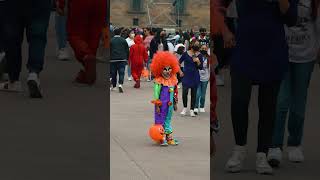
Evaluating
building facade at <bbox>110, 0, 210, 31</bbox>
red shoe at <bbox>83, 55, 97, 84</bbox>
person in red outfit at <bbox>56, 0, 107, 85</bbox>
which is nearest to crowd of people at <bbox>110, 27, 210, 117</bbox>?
red shoe at <bbox>83, 55, 97, 84</bbox>

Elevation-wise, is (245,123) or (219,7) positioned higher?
(219,7)

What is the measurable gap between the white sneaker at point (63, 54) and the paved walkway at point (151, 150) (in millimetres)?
1088

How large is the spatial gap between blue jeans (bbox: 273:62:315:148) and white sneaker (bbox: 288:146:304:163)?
0.15ft

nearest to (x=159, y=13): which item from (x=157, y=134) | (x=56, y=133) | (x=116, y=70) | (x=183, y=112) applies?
(x=116, y=70)

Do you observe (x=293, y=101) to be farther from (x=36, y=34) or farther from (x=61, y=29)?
(x=61, y=29)

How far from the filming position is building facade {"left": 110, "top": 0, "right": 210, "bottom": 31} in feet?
266

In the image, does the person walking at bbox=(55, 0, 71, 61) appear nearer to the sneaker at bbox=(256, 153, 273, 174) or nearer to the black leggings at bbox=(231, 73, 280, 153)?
the black leggings at bbox=(231, 73, 280, 153)

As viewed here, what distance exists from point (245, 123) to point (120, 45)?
1248cm

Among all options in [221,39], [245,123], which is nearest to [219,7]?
[221,39]

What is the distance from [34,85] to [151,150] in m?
1.42

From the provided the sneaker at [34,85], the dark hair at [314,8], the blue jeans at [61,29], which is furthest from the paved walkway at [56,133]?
the dark hair at [314,8]

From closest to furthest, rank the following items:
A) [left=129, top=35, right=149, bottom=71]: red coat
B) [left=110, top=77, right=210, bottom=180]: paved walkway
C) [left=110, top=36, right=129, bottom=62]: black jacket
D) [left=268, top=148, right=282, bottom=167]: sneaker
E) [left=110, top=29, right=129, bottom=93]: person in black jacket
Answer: [left=268, top=148, right=282, bottom=167]: sneaker
[left=110, top=77, right=210, bottom=180]: paved walkway
[left=110, top=29, right=129, bottom=93]: person in black jacket
[left=110, top=36, right=129, bottom=62]: black jacket
[left=129, top=35, right=149, bottom=71]: red coat

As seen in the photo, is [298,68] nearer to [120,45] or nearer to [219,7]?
[219,7]

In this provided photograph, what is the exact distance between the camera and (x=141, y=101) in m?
15.4
